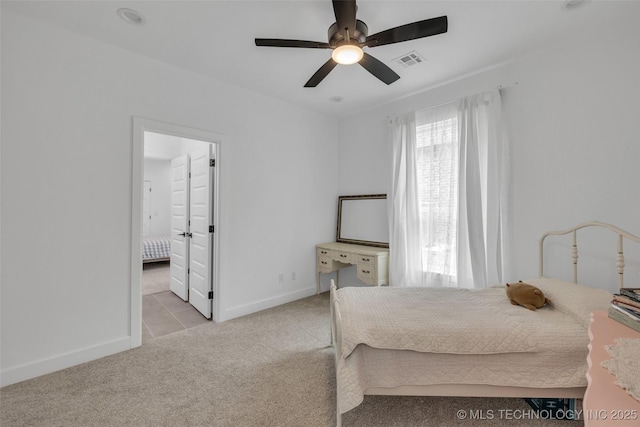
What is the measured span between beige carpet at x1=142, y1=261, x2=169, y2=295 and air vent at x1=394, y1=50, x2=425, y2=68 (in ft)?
15.2

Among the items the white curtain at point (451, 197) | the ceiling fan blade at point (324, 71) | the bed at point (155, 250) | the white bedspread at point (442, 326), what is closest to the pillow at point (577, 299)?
the white bedspread at point (442, 326)

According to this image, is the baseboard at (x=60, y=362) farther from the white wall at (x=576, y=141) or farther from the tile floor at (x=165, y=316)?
the white wall at (x=576, y=141)

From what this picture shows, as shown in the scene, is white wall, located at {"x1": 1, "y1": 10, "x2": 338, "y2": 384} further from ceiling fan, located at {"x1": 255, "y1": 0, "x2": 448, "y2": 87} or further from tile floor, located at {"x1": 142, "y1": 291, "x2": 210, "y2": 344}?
ceiling fan, located at {"x1": 255, "y1": 0, "x2": 448, "y2": 87}

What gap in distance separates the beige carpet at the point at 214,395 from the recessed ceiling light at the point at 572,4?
2.77 m

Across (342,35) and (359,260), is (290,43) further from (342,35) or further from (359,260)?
(359,260)

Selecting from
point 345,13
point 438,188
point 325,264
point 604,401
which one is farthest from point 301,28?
point 325,264

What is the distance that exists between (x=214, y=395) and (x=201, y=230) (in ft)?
6.55

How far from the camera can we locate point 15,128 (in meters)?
2.06

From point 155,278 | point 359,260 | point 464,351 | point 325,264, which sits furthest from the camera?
point 155,278

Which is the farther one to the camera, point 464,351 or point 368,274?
point 368,274

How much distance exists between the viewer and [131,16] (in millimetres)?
2092

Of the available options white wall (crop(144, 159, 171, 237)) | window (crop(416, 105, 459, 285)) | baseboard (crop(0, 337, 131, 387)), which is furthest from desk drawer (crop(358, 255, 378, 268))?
white wall (crop(144, 159, 171, 237))

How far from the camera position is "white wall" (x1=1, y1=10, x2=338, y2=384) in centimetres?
207

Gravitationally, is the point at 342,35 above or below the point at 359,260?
above
